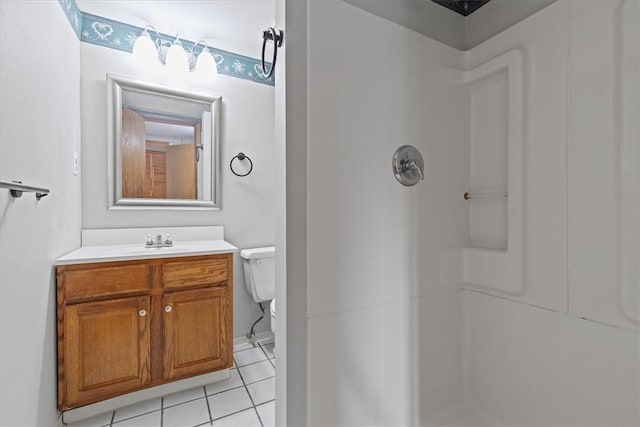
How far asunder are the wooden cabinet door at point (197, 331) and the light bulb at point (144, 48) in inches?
60.4

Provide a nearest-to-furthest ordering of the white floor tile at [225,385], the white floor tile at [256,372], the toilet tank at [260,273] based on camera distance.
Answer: the white floor tile at [225,385] < the white floor tile at [256,372] < the toilet tank at [260,273]

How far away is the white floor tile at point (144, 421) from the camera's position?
4.73 ft

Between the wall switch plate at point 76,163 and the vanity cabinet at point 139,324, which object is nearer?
the vanity cabinet at point 139,324

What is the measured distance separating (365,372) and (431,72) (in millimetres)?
1116

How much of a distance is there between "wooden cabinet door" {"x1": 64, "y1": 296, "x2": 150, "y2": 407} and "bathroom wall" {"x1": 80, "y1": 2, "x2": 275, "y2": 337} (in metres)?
0.62

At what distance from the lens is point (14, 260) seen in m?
0.98

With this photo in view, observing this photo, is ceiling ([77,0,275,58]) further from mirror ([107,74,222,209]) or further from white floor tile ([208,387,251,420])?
white floor tile ([208,387,251,420])

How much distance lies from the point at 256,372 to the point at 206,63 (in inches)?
84.7

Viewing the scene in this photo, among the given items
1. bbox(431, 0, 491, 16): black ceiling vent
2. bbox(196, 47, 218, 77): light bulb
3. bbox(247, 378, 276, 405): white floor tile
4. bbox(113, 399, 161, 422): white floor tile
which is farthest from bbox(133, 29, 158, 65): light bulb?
bbox(247, 378, 276, 405): white floor tile

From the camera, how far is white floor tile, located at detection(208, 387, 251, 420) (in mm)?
1524

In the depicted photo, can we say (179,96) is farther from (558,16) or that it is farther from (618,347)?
(618,347)

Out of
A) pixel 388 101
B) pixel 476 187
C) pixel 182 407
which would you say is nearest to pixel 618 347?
pixel 476 187

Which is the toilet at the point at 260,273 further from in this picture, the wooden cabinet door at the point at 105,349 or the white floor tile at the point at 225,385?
the wooden cabinet door at the point at 105,349

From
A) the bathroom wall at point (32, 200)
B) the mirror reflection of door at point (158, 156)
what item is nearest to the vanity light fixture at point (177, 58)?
the mirror reflection of door at point (158, 156)
